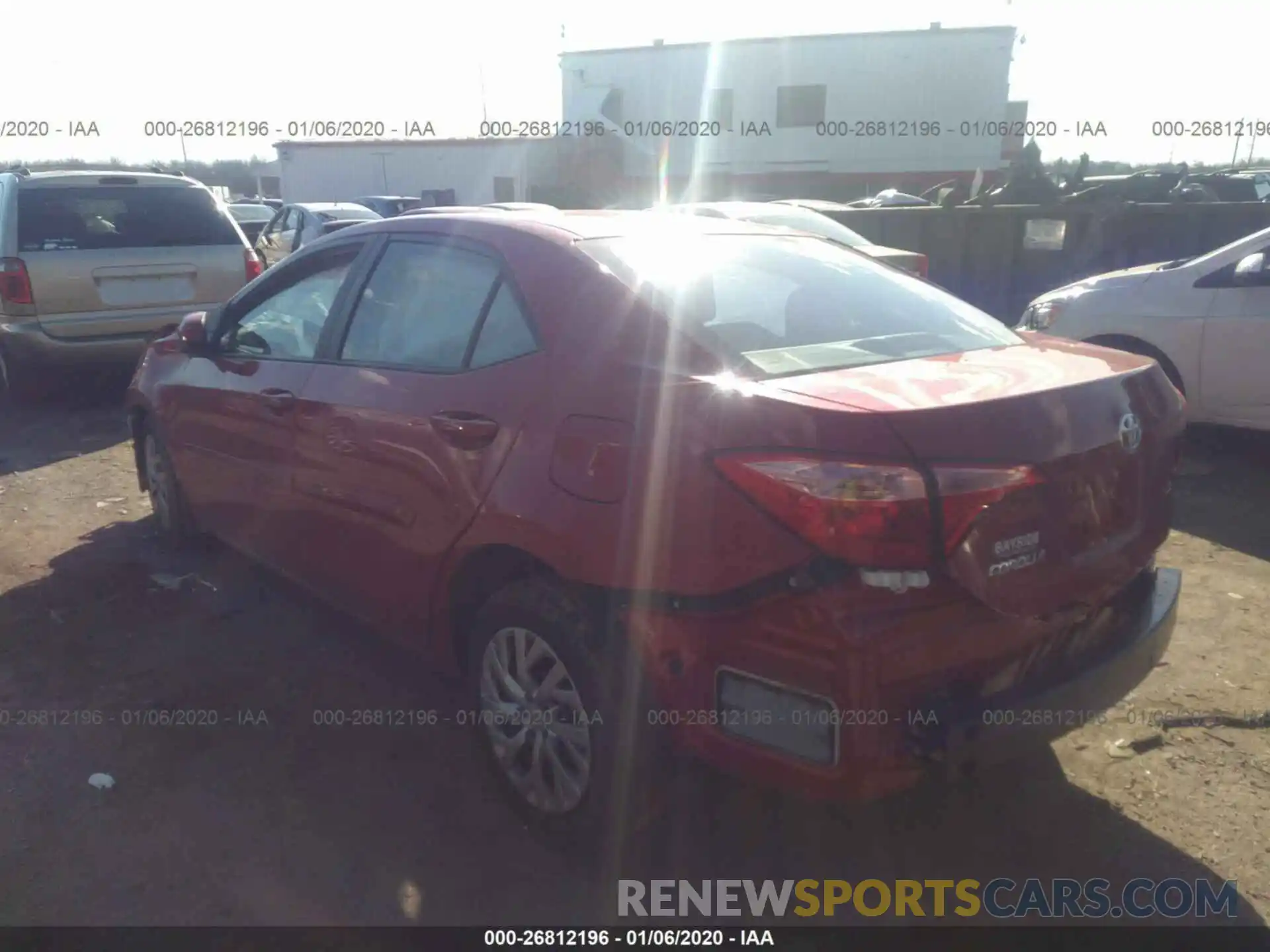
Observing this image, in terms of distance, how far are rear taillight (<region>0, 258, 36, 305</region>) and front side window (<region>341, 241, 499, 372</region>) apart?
18.1 ft

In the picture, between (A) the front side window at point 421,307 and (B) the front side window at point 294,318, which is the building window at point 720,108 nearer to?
(B) the front side window at point 294,318

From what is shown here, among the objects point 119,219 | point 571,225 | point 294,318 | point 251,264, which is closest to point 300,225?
point 251,264

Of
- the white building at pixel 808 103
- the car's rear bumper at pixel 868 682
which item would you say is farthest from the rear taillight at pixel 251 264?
the white building at pixel 808 103

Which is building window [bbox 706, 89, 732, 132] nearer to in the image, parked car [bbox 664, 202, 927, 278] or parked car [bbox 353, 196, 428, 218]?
parked car [bbox 353, 196, 428, 218]

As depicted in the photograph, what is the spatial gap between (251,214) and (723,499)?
2572 centimetres

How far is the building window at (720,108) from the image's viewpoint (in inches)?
1334

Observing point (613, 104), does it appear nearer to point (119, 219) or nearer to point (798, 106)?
point (798, 106)

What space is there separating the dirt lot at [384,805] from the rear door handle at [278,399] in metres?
0.75

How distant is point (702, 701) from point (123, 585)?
3.64 m

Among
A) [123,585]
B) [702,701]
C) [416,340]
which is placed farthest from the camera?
[123,585]

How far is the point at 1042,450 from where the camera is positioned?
2.39 meters

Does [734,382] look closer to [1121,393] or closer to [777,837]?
[1121,393]

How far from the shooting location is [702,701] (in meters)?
2.44

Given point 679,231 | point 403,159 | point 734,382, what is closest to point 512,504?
point 734,382
